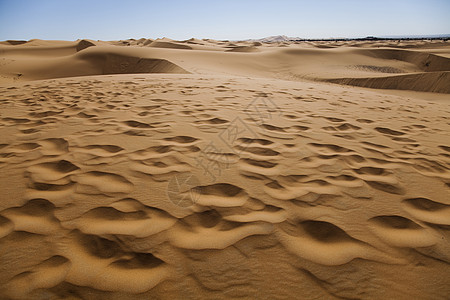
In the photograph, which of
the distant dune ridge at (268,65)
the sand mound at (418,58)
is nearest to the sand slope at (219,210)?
the distant dune ridge at (268,65)

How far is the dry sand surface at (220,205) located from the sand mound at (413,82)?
331 inches

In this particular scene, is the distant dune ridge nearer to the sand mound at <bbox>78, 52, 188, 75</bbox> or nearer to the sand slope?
the sand mound at <bbox>78, 52, 188, 75</bbox>

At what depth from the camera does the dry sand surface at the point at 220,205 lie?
118cm

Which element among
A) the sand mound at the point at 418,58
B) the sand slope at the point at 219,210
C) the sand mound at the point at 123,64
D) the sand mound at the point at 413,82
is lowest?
the sand slope at the point at 219,210

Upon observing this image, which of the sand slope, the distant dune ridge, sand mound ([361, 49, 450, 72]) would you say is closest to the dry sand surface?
the sand slope

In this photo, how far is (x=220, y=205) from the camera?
1.69 metres

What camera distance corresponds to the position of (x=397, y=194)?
186 cm

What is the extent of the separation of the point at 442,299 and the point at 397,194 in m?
0.88

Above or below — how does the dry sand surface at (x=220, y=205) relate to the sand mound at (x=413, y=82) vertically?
below

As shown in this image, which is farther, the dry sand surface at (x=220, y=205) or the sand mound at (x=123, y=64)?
the sand mound at (x=123, y=64)

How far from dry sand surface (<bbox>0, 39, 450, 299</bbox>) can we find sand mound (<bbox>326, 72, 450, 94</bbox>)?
8.42 metres

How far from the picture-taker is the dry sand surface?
118cm

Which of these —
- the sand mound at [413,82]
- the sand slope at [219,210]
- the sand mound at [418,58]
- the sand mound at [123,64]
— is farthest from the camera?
the sand mound at [418,58]

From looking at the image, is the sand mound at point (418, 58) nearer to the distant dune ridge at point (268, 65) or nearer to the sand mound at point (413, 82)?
the distant dune ridge at point (268, 65)
